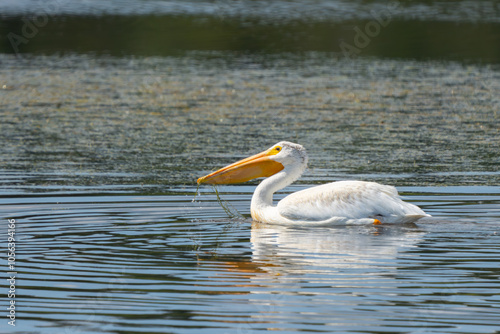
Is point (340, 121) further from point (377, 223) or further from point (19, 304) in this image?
point (19, 304)

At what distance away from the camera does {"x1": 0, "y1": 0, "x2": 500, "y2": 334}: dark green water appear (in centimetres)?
583

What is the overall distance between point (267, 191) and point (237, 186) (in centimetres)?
169

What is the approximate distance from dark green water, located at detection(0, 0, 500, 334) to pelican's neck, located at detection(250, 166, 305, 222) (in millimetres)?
182

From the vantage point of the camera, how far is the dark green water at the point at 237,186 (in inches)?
230

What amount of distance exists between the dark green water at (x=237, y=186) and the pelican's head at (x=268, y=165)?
0.34m

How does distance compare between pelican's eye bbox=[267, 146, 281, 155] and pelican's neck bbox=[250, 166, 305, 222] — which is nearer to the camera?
pelican's neck bbox=[250, 166, 305, 222]

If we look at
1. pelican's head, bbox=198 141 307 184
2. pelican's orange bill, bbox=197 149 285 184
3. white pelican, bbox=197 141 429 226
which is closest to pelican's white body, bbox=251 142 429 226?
white pelican, bbox=197 141 429 226

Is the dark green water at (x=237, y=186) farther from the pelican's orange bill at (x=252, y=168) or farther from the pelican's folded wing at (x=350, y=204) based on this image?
the pelican's orange bill at (x=252, y=168)

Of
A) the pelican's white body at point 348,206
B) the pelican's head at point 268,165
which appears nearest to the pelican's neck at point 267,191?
the pelican's head at point 268,165

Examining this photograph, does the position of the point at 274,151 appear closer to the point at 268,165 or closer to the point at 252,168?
the point at 268,165

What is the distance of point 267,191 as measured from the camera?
9211 mm

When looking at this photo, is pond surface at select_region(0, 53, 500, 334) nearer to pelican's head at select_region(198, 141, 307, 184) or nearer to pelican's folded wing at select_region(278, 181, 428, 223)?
pelican's folded wing at select_region(278, 181, 428, 223)

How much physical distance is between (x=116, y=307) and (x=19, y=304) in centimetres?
64

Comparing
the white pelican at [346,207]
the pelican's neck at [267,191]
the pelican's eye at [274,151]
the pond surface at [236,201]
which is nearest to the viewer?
the pond surface at [236,201]
